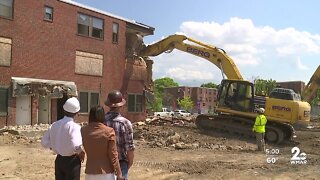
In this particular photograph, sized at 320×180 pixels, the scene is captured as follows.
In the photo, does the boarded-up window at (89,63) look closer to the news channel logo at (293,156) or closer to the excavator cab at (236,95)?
the excavator cab at (236,95)

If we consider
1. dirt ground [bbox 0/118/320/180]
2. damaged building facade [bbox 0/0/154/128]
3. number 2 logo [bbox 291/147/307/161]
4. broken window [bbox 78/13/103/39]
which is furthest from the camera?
broken window [bbox 78/13/103/39]

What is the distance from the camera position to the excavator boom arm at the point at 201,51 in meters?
23.1

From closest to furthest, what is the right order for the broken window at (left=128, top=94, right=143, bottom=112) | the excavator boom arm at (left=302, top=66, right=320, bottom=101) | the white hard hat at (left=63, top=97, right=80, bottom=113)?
the white hard hat at (left=63, top=97, right=80, bottom=113), the excavator boom arm at (left=302, top=66, right=320, bottom=101), the broken window at (left=128, top=94, right=143, bottom=112)

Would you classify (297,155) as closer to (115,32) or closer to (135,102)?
(135,102)

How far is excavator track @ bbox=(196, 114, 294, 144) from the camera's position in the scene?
1961 centimetres

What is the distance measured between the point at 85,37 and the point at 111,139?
71.2ft

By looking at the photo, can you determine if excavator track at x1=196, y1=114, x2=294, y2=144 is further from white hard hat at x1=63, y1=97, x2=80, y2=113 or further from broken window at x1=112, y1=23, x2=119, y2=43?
white hard hat at x1=63, y1=97, x2=80, y2=113

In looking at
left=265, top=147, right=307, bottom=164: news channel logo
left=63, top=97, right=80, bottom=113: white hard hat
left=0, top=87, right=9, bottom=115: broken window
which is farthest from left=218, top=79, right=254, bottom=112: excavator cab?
left=63, top=97, right=80, bottom=113: white hard hat

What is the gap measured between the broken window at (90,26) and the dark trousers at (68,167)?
68.4 feet

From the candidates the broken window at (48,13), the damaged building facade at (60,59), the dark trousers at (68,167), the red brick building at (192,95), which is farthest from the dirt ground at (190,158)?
the red brick building at (192,95)

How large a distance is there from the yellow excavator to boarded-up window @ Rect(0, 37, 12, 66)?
36.0 ft

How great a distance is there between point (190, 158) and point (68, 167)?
27.5 ft

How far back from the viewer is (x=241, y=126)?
20.8m

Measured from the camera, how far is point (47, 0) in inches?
920
